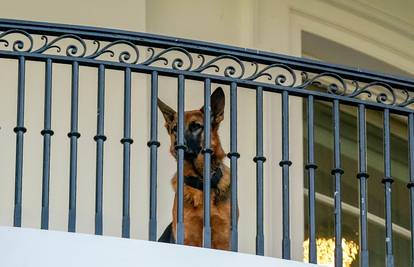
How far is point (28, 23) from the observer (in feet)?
26.5

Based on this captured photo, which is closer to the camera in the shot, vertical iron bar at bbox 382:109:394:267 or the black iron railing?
the black iron railing

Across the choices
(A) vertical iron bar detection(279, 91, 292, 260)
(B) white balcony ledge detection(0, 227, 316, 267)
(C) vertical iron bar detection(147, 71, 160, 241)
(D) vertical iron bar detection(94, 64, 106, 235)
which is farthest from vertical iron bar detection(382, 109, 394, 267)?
(D) vertical iron bar detection(94, 64, 106, 235)

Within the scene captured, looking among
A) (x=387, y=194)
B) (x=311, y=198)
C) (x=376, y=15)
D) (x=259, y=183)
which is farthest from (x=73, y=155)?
(x=376, y=15)

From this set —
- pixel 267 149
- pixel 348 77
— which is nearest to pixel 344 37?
pixel 267 149

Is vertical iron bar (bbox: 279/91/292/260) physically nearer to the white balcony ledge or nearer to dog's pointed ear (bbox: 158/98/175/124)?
the white balcony ledge

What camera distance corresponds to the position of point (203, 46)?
8289mm

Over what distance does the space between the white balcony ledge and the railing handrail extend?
3.54ft

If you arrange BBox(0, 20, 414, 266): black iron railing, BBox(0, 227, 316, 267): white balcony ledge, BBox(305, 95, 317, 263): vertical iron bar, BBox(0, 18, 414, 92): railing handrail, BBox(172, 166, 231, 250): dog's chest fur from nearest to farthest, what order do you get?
BBox(0, 227, 316, 267): white balcony ledge, BBox(0, 20, 414, 266): black iron railing, BBox(0, 18, 414, 92): railing handrail, BBox(305, 95, 317, 263): vertical iron bar, BBox(172, 166, 231, 250): dog's chest fur

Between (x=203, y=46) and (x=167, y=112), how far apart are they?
222cm

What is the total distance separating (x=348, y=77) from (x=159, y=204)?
7.50 feet

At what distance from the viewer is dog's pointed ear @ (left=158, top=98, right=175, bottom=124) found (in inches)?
412

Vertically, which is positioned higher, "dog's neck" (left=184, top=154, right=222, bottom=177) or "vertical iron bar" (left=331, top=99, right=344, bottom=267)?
"dog's neck" (left=184, top=154, right=222, bottom=177)

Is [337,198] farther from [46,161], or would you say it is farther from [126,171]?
[46,161]

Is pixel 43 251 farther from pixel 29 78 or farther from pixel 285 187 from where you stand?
pixel 29 78
